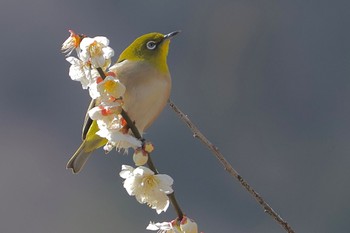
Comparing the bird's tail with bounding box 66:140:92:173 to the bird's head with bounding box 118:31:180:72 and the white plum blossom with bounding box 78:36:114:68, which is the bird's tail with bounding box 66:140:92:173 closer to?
the bird's head with bounding box 118:31:180:72

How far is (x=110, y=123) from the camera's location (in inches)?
33.7

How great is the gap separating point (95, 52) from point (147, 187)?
6.0 inches

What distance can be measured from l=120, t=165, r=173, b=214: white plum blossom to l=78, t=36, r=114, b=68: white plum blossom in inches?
4.6

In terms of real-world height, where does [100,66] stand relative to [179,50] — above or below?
below

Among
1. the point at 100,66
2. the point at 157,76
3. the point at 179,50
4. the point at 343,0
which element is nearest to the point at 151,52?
the point at 157,76

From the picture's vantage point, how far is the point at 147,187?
2.86ft

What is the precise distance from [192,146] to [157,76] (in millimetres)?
8376

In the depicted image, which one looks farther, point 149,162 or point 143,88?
point 143,88

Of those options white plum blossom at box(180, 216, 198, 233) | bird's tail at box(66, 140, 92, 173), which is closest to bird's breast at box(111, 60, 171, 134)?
bird's tail at box(66, 140, 92, 173)

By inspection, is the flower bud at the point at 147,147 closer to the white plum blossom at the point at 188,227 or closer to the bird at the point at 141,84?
the white plum blossom at the point at 188,227

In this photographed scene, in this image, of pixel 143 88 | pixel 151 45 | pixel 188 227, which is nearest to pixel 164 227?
pixel 188 227

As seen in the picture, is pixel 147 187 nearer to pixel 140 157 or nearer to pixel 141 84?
pixel 140 157

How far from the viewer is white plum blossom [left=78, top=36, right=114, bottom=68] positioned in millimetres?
854

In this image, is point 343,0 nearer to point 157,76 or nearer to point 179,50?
point 179,50
